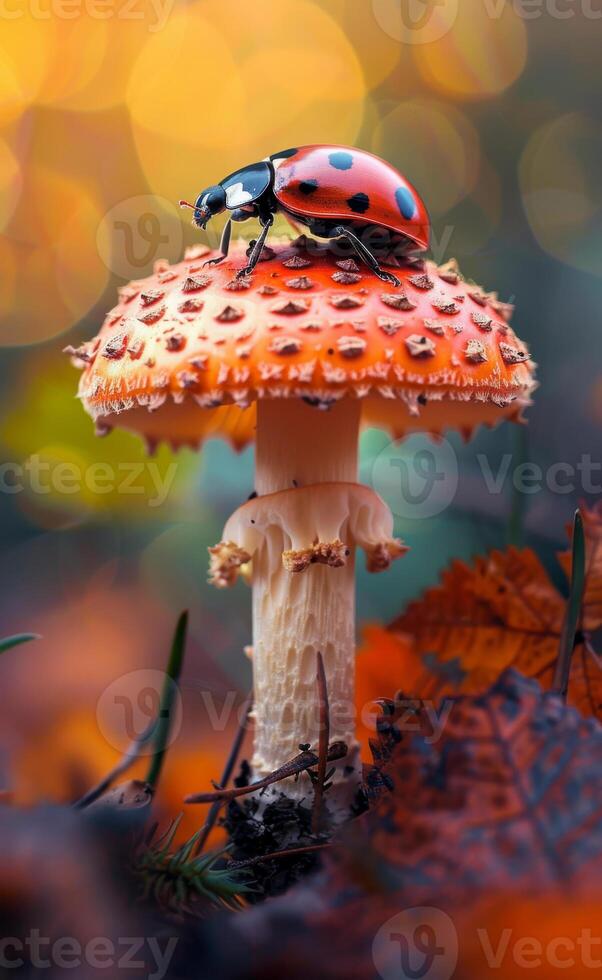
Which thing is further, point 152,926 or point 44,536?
point 44,536

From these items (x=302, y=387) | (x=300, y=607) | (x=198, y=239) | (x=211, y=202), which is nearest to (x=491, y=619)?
(x=300, y=607)

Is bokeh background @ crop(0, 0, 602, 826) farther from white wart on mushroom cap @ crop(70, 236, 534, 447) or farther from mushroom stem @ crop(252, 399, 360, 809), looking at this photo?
white wart on mushroom cap @ crop(70, 236, 534, 447)

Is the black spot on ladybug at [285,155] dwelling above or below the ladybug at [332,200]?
above

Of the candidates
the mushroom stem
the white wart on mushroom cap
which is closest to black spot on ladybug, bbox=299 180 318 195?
the white wart on mushroom cap

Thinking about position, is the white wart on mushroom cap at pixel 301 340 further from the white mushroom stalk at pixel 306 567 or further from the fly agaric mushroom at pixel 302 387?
the white mushroom stalk at pixel 306 567

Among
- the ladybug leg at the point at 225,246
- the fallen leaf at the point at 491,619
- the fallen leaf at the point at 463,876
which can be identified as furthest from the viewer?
the fallen leaf at the point at 491,619

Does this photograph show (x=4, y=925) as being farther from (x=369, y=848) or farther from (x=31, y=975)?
(x=369, y=848)

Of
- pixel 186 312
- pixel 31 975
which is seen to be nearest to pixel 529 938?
pixel 31 975

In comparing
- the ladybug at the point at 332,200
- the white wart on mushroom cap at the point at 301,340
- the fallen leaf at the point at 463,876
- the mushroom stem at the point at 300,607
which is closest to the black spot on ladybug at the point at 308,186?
the ladybug at the point at 332,200
